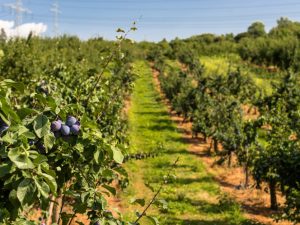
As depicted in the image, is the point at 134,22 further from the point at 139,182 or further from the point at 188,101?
the point at 188,101

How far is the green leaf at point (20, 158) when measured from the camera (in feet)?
6.78

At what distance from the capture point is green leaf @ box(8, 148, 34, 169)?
2.07 metres

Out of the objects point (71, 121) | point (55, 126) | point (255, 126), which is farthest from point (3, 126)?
point (255, 126)

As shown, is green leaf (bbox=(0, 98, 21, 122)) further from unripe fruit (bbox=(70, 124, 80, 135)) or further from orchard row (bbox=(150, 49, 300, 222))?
orchard row (bbox=(150, 49, 300, 222))

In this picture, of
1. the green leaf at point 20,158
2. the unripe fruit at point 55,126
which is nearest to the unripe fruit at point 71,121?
the unripe fruit at point 55,126

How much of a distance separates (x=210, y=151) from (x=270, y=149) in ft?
31.3

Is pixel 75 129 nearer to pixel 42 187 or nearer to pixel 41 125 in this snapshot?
pixel 41 125

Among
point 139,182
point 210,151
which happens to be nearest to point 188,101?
point 210,151

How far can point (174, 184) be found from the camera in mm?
16141

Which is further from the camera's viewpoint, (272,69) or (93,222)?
(272,69)

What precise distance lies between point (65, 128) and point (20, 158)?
64 cm

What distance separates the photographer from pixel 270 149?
12.5 meters

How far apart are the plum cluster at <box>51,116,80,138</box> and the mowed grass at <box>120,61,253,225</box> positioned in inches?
Result: 38.3

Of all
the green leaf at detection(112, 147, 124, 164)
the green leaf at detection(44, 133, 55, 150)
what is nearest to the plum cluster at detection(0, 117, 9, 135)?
the green leaf at detection(44, 133, 55, 150)
